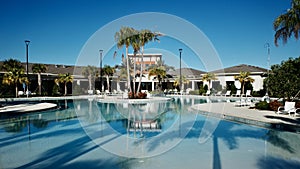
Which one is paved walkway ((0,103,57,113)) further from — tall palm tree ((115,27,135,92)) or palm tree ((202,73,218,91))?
palm tree ((202,73,218,91))

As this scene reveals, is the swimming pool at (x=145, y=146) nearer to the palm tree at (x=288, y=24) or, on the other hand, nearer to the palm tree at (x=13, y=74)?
the palm tree at (x=288, y=24)

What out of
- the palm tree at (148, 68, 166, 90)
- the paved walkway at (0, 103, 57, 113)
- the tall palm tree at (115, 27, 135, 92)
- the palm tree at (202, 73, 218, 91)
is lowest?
the paved walkway at (0, 103, 57, 113)

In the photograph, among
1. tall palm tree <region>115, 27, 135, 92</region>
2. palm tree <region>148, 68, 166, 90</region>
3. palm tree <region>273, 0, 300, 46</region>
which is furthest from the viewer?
palm tree <region>148, 68, 166, 90</region>

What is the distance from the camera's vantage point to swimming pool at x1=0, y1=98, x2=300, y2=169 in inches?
193

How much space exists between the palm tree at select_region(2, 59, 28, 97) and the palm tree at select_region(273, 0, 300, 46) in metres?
23.2

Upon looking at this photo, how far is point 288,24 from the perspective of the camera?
1278 cm

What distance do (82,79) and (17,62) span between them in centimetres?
1055

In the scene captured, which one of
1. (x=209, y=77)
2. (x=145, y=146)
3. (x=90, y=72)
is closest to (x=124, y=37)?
(x=209, y=77)

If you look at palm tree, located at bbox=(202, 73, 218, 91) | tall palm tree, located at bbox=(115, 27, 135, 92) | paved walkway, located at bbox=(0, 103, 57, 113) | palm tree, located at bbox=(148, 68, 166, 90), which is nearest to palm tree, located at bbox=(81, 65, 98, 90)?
palm tree, located at bbox=(148, 68, 166, 90)

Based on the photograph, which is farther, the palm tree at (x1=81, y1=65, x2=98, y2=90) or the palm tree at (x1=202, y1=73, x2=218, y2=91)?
the palm tree at (x1=81, y1=65, x2=98, y2=90)

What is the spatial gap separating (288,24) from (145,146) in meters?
11.3

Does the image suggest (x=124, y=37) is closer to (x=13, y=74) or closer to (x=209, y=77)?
(x=13, y=74)

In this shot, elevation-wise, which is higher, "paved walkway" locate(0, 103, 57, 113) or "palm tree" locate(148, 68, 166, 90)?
"palm tree" locate(148, 68, 166, 90)

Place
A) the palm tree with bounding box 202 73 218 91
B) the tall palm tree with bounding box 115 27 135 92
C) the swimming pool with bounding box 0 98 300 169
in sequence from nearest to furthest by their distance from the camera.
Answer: the swimming pool with bounding box 0 98 300 169, the tall palm tree with bounding box 115 27 135 92, the palm tree with bounding box 202 73 218 91
